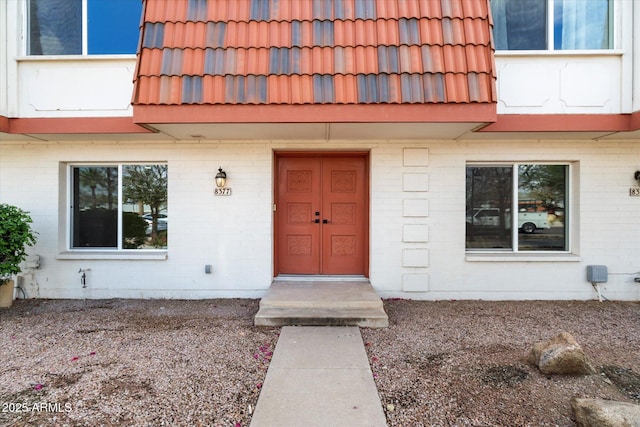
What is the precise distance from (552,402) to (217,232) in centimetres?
502

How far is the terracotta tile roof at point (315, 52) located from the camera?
4.34m

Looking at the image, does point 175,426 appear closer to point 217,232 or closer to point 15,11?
point 217,232

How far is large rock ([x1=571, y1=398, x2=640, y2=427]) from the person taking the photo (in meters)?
2.39

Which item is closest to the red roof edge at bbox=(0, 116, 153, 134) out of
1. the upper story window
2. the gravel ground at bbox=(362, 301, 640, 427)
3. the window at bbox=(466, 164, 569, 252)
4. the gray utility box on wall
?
the upper story window

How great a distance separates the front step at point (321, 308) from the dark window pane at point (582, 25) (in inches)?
205

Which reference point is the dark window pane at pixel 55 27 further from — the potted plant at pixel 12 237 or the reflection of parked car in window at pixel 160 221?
the reflection of parked car in window at pixel 160 221

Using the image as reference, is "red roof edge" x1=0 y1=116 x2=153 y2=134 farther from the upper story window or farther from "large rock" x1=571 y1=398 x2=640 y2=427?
"large rock" x1=571 y1=398 x2=640 y2=427

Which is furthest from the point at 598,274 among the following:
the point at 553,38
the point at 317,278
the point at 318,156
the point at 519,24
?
the point at 318,156

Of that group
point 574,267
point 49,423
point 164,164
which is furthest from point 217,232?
point 574,267

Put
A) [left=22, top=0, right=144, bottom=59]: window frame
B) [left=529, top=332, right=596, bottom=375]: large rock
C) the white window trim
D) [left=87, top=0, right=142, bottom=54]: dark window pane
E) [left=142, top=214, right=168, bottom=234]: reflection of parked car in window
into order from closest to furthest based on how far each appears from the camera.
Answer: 1. [left=529, top=332, right=596, bottom=375]: large rock
2. [left=22, top=0, right=144, bottom=59]: window frame
3. [left=87, top=0, right=142, bottom=54]: dark window pane
4. the white window trim
5. [left=142, top=214, right=168, bottom=234]: reflection of parked car in window

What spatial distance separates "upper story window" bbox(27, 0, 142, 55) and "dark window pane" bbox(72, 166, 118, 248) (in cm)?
205

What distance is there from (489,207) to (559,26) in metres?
3.17

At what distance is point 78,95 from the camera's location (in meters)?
5.49

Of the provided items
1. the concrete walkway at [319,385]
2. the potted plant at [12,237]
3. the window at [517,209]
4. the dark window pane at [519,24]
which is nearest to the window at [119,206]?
the potted plant at [12,237]
